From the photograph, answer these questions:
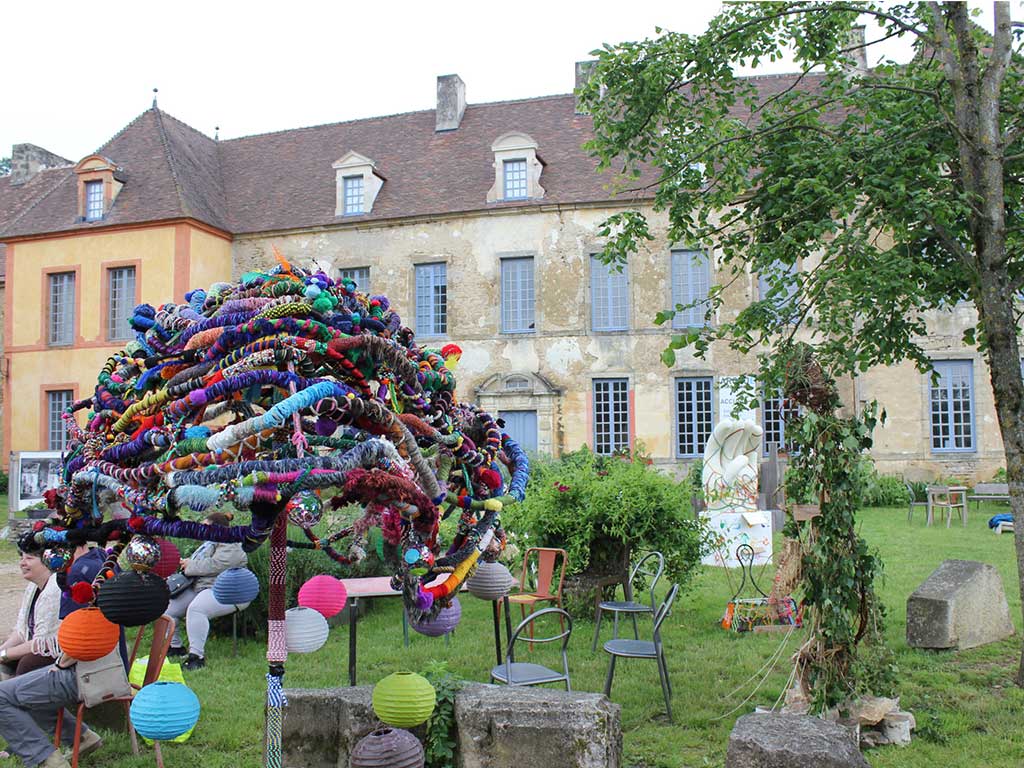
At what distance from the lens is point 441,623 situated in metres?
3.92

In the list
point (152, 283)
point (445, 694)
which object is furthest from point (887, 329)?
point (152, 283)

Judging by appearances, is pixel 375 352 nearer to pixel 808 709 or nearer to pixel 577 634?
pixel 808 709

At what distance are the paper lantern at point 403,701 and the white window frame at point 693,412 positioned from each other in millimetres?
16824

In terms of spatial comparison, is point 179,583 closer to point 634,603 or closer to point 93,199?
point 634,603

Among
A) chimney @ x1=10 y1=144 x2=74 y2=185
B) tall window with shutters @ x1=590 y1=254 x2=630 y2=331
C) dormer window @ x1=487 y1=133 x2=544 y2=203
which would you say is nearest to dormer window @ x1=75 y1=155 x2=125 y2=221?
chimney @ x1=10 y1=144 x2=74 y2=185

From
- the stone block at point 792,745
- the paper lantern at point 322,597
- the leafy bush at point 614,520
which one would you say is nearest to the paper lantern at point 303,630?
the paper lantern at point 322,597

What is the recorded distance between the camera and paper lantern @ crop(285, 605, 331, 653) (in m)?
3.81

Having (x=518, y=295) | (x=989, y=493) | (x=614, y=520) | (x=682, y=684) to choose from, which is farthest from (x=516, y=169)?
(x=682, y=684)

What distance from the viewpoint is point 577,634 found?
7898 millimetres

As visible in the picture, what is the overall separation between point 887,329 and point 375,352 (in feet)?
16.2

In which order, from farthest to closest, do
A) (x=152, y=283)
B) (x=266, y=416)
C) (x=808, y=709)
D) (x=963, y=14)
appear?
(x=152, y=283) < (x=963, y=14) < (x=808, y=709) < (x=266, y=416)

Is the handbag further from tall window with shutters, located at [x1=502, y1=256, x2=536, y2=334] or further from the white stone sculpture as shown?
tall window with shutters, located at [x1=502, y1=256, x2=536, y2=334]

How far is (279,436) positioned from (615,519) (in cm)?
519

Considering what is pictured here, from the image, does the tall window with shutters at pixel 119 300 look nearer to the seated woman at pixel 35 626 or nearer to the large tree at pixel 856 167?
the large tree at pixel 856 167
